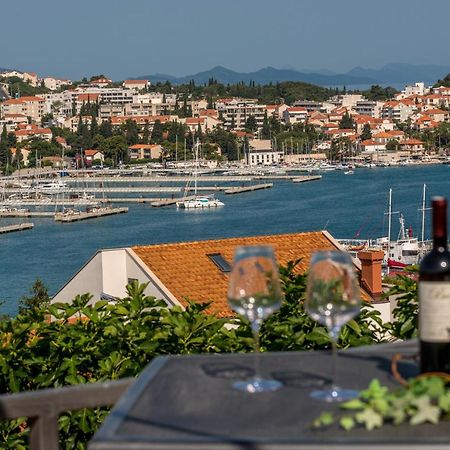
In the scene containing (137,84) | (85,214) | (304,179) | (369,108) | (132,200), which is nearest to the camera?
(85,214)

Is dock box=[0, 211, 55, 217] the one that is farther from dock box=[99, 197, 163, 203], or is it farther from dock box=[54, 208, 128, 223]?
dock box=[99, 197, 163, 203]

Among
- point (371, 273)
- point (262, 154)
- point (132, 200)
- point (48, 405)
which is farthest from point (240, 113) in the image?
point (48, 405)

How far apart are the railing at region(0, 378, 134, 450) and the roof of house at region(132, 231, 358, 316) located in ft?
13.9

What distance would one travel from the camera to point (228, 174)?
49.7 metres

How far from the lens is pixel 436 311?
1.07m

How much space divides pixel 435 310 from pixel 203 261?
522 cm

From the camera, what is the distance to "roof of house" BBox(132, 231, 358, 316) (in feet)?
19.4

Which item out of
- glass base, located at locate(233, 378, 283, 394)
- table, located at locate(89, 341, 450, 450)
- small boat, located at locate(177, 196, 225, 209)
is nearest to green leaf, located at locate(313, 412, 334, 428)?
table, located at locate(89, 341, 450, 450)

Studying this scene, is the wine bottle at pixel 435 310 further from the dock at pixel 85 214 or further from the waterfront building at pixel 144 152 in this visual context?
the waterfront building at pixel 144 152

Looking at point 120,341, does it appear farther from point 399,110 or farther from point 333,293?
point 399,110

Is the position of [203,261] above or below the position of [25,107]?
below

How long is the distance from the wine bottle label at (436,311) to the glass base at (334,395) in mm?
84

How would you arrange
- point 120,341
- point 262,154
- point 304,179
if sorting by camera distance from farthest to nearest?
1. point 262,154
2. point 304,179
3. point 120,341

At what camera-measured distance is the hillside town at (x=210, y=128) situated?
198 feet
